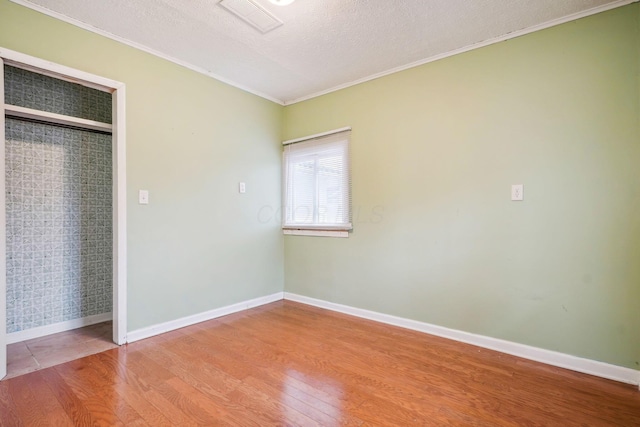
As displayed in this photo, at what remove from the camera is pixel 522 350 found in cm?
224

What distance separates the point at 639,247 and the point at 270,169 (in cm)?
317

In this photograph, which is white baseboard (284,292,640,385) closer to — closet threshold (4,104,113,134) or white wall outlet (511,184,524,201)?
white wall outlet (511,184,524,201)

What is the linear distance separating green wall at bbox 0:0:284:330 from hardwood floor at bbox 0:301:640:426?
0.59 m

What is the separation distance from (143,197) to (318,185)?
67.5 inches

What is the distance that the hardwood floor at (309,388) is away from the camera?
5.17ft

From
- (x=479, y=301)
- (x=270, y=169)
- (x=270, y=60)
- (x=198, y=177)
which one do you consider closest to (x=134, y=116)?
(x=198, y=177)

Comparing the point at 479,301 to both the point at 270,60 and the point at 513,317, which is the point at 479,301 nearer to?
the point at 513,317

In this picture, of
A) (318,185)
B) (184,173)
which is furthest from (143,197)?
(318,185)

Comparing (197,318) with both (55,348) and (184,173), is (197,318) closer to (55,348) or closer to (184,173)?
(55,348)

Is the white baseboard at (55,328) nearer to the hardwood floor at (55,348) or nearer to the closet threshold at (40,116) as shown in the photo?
the hardwood floor at (55,348)

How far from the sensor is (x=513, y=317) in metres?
2.29

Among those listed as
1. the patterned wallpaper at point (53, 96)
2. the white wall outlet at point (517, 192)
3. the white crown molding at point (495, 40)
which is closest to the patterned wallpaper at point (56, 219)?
the patterned wallpaper at point (53, 96)

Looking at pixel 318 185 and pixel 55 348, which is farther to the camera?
pixel 318 185

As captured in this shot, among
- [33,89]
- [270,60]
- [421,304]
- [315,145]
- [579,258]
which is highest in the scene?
[270,60]
